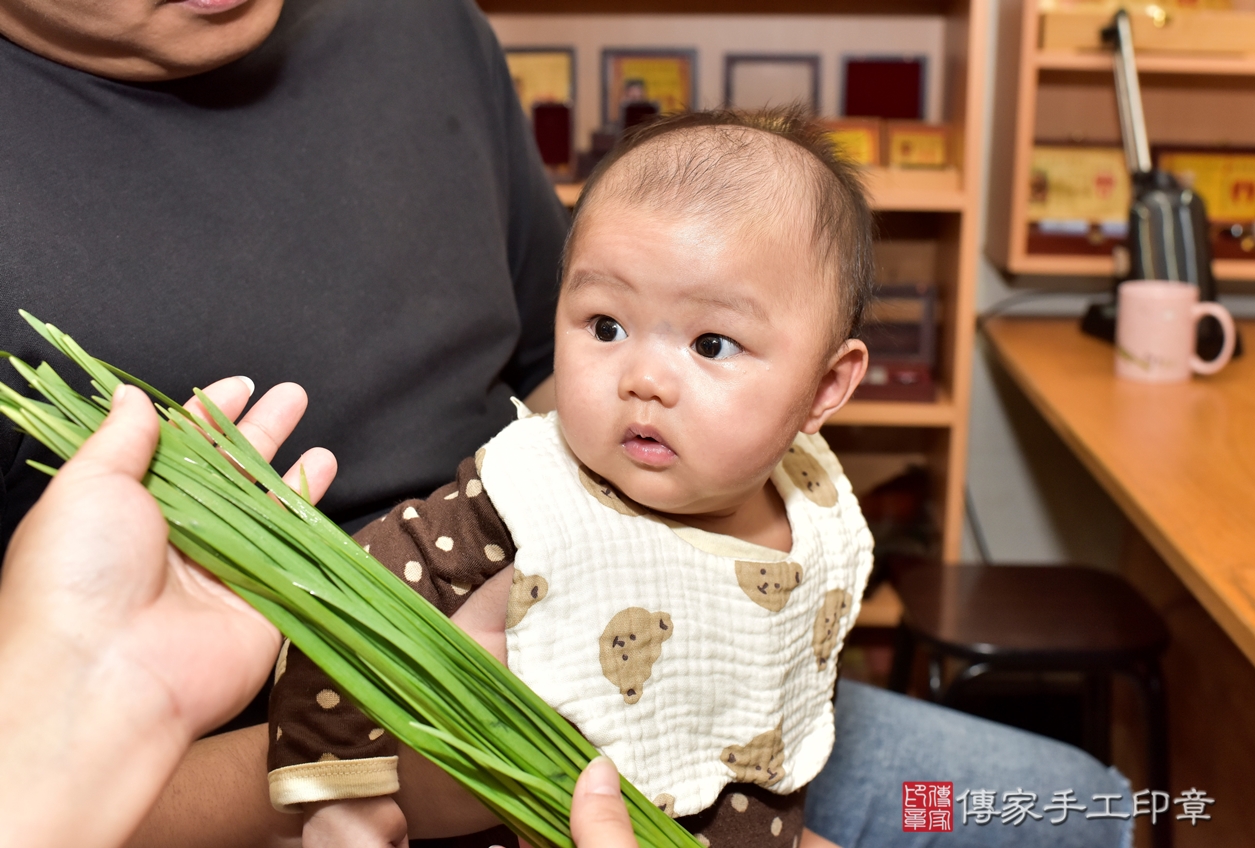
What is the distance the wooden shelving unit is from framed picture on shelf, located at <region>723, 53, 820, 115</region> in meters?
0.43

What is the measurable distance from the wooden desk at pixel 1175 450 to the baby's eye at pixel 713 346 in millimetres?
617

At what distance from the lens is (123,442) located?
0.62m

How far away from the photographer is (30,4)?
0.89m

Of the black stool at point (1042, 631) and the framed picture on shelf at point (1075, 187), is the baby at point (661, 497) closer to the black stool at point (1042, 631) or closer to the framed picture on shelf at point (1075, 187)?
the black stool at point (1042, 631)

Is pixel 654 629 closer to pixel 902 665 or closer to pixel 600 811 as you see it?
pixel 600 811

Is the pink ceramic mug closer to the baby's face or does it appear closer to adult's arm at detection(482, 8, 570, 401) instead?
adult's arm at detection(482, 8, 570, 401)

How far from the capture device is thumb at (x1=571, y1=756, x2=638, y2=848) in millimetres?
674

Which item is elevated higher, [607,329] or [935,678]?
[607,329]

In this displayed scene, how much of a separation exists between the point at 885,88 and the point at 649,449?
181cm

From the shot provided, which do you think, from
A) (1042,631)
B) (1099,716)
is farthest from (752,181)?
(1099,716)

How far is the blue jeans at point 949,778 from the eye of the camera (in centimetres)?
123

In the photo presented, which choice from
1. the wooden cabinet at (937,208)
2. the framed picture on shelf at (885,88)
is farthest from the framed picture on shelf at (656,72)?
the framed picture on shelf at (885,88)

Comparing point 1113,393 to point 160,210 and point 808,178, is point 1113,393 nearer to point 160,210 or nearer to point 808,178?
point 808,178

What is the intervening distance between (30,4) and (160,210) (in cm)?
19
